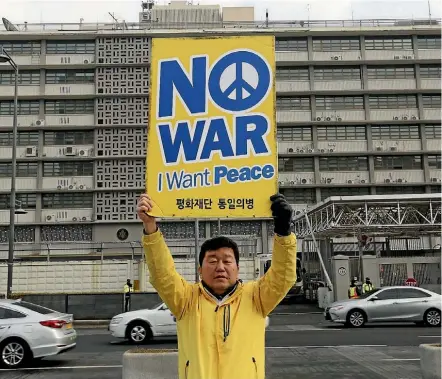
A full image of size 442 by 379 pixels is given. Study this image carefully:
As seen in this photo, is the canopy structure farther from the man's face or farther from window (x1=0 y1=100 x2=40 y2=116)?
window (x1=0 y1=100 x2=40 y2=116)

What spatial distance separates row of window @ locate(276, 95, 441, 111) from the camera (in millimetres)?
45094

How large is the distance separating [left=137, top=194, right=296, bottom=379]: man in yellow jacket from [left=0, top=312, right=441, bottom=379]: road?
21.1 feet

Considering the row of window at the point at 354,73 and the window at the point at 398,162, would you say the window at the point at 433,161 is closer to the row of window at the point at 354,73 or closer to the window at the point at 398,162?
the window at the point at 398,162

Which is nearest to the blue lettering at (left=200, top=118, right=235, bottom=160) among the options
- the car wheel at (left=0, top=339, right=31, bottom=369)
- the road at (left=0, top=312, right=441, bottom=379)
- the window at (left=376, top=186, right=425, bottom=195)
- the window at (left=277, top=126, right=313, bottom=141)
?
the road at (left=0, top=312, right=441, bottom=379)

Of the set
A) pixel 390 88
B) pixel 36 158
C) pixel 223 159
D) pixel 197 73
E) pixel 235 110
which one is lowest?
pixel 223 159

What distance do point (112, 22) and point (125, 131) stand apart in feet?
34.9

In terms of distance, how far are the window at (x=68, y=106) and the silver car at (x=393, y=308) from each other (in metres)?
32.4

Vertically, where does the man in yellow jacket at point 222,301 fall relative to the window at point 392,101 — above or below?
below

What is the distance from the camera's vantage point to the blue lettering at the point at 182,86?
4.04 meters

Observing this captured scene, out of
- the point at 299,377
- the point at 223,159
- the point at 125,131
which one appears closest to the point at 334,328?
the point at 299,377

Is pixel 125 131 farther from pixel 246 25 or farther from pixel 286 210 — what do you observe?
pixel 286 210

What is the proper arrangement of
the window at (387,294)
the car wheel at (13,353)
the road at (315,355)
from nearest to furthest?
1. the road at (315,355)
2. the car wheel at (13,353)
3. the window at (387,294)

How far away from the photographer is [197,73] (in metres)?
4.09

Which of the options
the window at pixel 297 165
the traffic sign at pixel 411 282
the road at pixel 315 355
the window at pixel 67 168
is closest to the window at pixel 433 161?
the window at pixel 297 165
